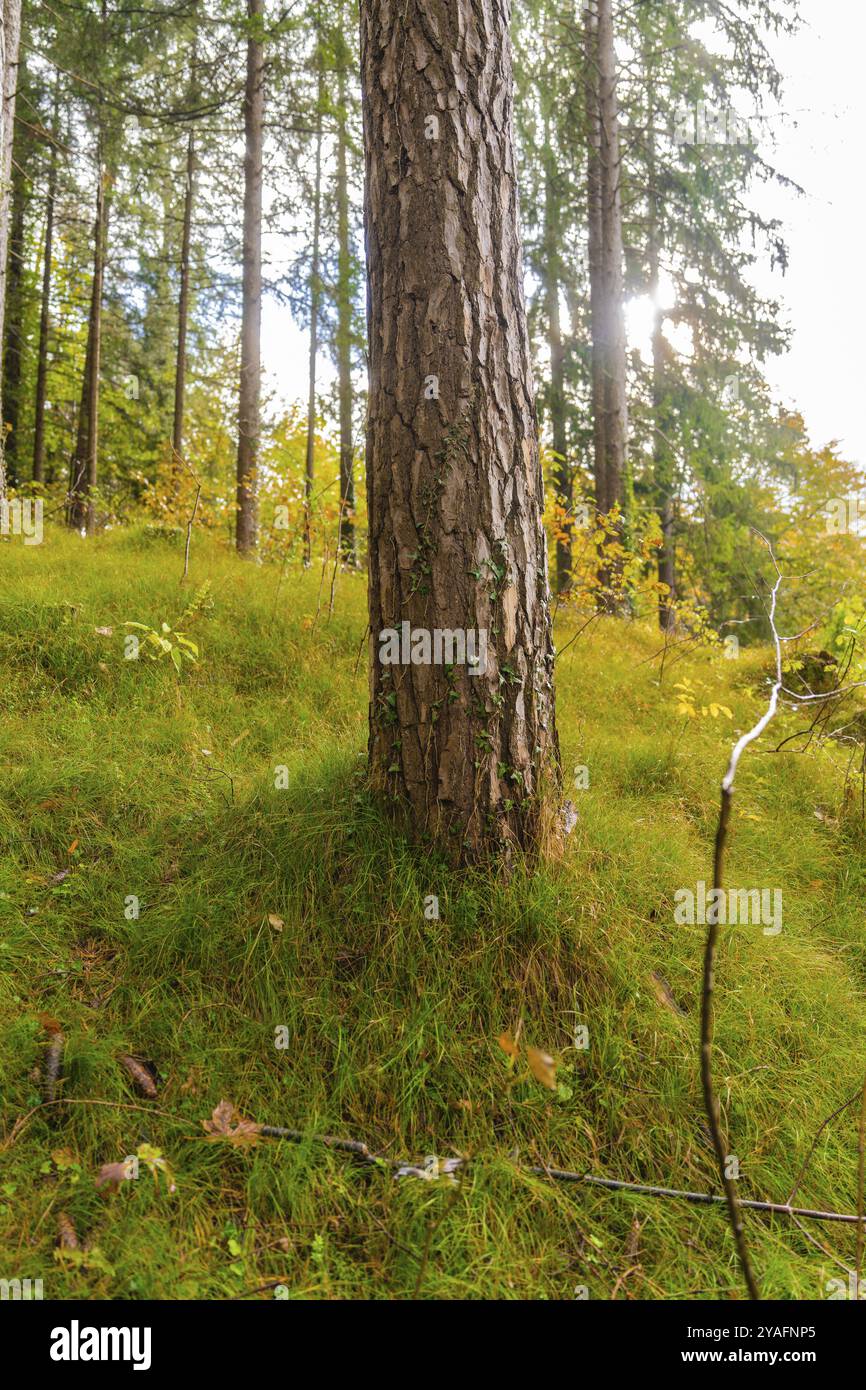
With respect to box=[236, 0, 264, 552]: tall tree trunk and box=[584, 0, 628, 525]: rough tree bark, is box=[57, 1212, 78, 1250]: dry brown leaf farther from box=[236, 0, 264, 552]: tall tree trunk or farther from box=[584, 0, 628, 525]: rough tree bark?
box=[584, 0, 628, 525]: rough tree bark

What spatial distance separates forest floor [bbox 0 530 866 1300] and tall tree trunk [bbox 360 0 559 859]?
0.28 meters

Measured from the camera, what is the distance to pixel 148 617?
4492 mm

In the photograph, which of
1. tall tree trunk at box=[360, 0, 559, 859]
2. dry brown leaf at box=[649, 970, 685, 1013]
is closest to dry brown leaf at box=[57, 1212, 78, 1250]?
tall tree trunk at box=[360, 0, 559, 859]

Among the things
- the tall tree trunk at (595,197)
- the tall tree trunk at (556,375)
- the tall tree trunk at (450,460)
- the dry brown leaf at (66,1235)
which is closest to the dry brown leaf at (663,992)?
the tall tree trunk at (450,460)

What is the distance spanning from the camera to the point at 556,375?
12.3 m

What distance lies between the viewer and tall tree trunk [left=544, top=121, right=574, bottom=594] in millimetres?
8927

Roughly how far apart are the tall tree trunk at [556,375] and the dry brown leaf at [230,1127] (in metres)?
5.69

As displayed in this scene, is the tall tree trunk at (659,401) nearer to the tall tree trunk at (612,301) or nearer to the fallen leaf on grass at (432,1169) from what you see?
the tall tree trunk at (612,301)

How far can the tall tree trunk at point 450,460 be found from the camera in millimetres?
2443

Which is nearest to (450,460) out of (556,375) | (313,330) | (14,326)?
(556,375)

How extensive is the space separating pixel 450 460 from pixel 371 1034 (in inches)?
73.5

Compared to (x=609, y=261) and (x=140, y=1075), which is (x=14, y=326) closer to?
(x=609, y=261)
